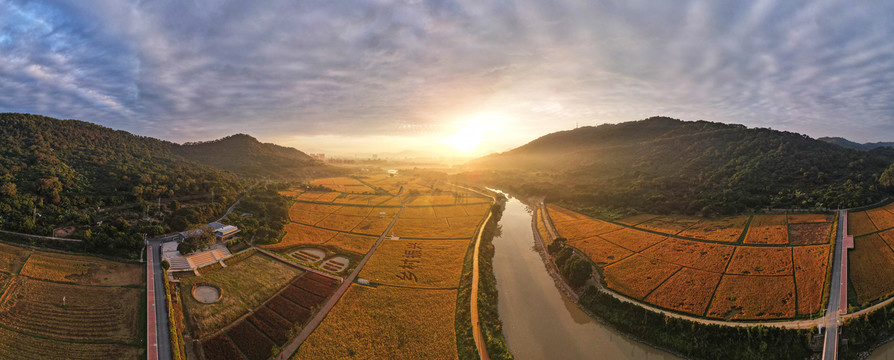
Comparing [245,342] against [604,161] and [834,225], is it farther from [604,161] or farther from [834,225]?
[604,161]

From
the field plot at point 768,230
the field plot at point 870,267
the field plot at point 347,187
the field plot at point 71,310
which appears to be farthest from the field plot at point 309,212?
the field plot at point 870,267

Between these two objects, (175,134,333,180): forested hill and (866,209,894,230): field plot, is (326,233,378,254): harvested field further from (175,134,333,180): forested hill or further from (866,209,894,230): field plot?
(175,134,333,180): forested hill

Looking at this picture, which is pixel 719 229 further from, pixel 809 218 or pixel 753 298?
pixel 753 298

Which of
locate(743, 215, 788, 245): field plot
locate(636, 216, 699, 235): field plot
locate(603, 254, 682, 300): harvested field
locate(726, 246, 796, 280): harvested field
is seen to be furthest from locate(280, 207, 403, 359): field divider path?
locate(743, 215, 788, 245): field plot

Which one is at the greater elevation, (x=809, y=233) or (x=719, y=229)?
(x=809, y=233)

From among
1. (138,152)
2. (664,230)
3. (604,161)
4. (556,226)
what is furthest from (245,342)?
(604,161)

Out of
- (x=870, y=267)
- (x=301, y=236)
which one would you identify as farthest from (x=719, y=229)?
(x=301, y=236)
